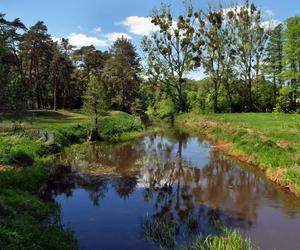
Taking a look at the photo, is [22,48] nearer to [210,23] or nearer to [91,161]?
[210,23]

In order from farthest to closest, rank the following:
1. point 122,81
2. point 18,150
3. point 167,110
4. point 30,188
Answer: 1. point 122,81
2. point 167,110
3. point 18,150
4. point 30,188

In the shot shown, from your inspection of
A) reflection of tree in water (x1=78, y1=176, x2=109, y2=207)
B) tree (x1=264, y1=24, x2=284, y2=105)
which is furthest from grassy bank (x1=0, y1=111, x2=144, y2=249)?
tree (x1=264, y1=24, x2=284, y2=105)

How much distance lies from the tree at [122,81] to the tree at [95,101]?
38.7 m

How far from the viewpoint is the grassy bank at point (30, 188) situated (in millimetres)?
11578

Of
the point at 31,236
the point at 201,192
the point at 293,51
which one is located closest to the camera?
the point at 31,236

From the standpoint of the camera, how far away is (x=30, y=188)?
757 inches

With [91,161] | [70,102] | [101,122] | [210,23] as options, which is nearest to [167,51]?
[210,23]

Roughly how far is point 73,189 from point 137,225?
6.81 m

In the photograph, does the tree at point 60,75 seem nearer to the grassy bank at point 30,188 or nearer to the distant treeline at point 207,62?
the distant treeline at point 207,62

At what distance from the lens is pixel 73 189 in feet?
69.1

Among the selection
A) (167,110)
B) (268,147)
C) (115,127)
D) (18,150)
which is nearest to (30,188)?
(18,150)

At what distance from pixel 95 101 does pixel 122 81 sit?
41.4m

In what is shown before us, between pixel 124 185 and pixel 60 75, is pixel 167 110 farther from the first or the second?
pixel 124 185

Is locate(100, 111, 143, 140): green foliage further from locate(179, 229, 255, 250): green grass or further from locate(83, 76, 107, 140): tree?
locate(179, 229, 255, 250): green grass
